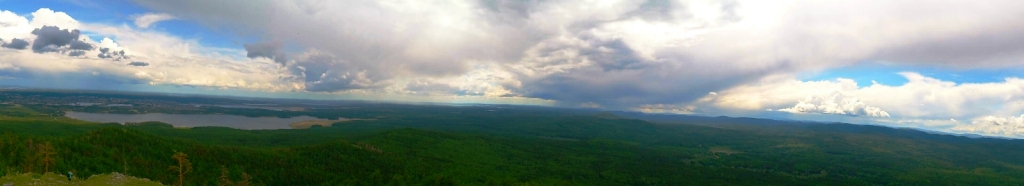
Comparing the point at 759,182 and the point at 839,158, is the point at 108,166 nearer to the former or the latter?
the point at 759,182

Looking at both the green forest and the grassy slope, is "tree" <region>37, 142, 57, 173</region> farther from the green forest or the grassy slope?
the grassy slope

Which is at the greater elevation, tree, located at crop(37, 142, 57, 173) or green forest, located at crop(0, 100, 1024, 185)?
tree, located at crop(37, 142, 57, 173)

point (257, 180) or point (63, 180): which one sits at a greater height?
point (63, 180)

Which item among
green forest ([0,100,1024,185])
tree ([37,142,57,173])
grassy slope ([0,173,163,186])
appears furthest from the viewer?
green forest ([0,100,1024,185])

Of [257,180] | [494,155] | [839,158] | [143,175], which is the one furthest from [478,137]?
[839,158]

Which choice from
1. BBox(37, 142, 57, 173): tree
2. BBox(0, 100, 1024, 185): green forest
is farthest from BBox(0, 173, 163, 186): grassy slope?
BBox(0, 100, 1024, 185): green forest

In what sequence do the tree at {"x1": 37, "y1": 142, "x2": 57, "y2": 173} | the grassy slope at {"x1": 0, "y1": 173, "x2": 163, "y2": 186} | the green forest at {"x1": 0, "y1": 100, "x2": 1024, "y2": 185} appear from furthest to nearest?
the green forest at {"x1": 0, "y1": 100, "x2": 1024, "y2": 185} → the tree at {"x1": 37, "y1": 142, "x2": 57, "y2": 173} → the grassy slope at {"x1": 0, "y1": 173, "x2": 163, "y2": 186}

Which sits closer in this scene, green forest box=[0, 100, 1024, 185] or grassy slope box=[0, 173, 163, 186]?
grassy slope box=[0, 173, 163, 186]

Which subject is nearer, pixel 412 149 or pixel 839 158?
pixel 412 149

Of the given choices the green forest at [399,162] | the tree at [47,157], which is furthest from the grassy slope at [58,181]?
the green forest at [399,162]

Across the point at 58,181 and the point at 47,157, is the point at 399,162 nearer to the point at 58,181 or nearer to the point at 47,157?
the point at 47,157

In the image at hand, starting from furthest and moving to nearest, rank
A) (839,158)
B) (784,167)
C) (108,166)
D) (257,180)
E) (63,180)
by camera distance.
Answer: (839,158) < (784,167) < (257,180) < (108,166) < (63,180)
